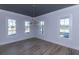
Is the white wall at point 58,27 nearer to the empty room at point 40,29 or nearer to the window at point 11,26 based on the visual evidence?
the empty room at point 40,29

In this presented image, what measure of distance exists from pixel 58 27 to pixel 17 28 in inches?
99.1

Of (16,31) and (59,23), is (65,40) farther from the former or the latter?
(16,31)

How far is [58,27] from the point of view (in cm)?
454

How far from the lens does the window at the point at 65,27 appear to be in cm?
399

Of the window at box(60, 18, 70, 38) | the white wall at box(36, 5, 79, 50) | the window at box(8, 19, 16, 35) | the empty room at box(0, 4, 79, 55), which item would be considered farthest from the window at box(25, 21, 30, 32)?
the window at box(60, 18, 70, 38)

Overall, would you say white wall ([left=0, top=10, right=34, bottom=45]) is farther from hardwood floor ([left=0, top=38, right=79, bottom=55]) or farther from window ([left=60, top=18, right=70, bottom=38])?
window ([left=60, top=18, right=70, bottom=38])

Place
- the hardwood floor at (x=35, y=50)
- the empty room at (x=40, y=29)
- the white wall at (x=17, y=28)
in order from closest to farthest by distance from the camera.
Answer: the hardwood floor at (x=35, y=50) → the empty room at (x=40, y=29) → the white wall at (x=17, y=28)

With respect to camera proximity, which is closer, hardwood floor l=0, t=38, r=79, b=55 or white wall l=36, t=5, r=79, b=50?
hardwood floor l=0, t=38, r=79, b=55

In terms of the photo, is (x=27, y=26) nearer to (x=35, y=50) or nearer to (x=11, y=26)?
(x=11, y=26)

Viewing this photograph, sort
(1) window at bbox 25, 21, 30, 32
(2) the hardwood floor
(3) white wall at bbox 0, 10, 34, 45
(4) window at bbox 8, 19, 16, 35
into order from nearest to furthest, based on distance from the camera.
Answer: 1. (2) the hardwood floor
2. (3) white wall at bbox 0, 10, 34, 45
3. (4) window at bbox 8, 19, 16, 35
4. (1) window at bbox 25, 21, 30, 32

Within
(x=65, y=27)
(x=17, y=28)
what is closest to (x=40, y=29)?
(x=17, y=28)

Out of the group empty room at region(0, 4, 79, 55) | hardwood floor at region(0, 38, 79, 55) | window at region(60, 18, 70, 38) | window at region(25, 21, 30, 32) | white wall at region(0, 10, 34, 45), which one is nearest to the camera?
hardwood floor at region(0, 38, 79, 55)

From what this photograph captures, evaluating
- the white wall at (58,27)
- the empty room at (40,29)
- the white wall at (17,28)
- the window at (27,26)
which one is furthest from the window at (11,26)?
the white wall at (58,27)

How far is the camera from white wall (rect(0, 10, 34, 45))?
4406 millimetres
